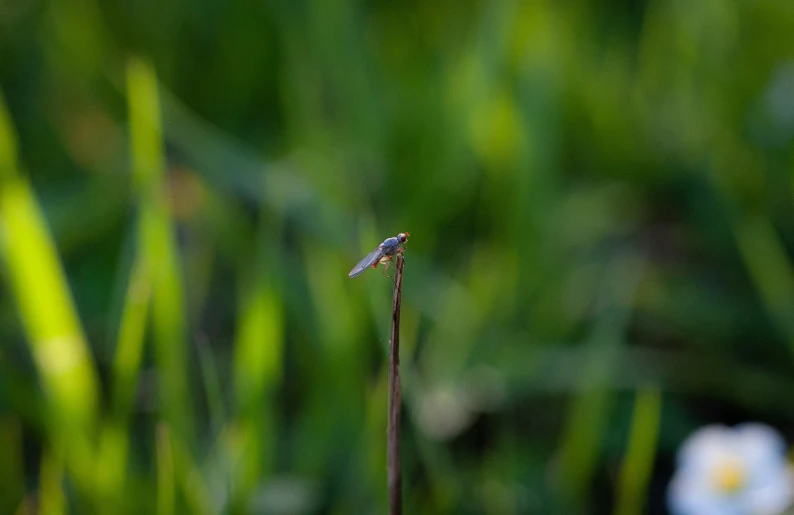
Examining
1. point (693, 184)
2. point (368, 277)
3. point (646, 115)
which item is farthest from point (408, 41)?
point (368, 277)

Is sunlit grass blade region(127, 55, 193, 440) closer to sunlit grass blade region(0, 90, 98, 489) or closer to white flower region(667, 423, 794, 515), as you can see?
sunlit grass blade region(0, 90, 98, 489)

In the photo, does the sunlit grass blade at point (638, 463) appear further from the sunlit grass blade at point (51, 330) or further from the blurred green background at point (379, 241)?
the sunlit grass blade at point (51, 330)

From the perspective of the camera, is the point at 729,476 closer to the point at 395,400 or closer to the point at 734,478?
the point at 734,478

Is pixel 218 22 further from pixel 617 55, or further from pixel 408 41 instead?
pixel 617 55

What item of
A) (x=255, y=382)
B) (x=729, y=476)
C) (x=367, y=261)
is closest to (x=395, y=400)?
(x=367, y=261)

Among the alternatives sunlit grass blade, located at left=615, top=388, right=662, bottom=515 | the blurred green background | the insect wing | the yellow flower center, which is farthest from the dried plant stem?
the yellow flower center

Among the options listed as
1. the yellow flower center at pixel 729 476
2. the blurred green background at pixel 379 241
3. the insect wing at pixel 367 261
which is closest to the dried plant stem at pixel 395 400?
the insect wing at pixel 367 261
